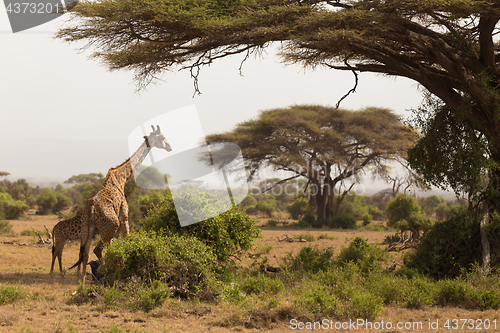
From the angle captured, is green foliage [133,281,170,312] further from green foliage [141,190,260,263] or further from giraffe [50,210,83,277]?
giraffe [50,210,83,277]

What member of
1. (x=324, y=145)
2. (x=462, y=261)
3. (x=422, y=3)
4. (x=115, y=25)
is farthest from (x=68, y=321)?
(x=324, y=145)

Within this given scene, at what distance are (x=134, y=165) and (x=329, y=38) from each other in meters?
5.58

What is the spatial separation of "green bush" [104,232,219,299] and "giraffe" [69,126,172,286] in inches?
37.6

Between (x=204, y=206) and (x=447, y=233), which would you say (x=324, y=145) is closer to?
(x=447, y=233)

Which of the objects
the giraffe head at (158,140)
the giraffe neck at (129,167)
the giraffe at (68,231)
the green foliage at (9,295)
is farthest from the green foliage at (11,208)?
the green foliage at (9,295)

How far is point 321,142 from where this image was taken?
29.2m

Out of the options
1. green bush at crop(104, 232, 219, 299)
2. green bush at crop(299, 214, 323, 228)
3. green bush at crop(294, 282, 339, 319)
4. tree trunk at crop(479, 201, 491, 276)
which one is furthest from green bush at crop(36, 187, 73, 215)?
tree trunk at crop(479, 201, 491, 276)

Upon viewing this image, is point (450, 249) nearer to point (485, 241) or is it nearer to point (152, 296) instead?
point (485, 241)

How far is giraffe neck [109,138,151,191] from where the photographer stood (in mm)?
9555

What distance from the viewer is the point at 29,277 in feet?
31.0

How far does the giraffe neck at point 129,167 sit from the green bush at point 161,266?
2.31 meters

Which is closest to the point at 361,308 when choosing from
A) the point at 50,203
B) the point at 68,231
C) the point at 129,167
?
the point at 129,167

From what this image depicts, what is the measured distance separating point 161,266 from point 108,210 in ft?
6.33

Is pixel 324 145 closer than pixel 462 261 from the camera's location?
No
